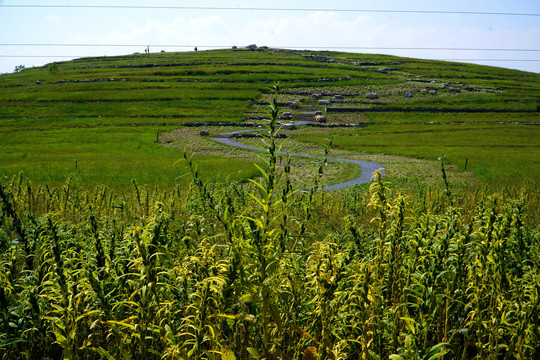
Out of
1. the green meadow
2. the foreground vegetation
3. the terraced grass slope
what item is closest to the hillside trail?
the green meadow

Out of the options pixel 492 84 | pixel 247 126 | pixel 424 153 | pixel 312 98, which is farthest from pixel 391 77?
pixel 424 153

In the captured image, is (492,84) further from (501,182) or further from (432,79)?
(501,182)

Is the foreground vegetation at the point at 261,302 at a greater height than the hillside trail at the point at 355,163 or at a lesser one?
greater

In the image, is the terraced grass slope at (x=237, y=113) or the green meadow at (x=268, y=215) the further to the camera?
the terraced grass slope at (x=237, y=113)

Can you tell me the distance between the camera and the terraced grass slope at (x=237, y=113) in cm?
3212

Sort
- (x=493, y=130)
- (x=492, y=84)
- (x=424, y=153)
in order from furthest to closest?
(x=492, y=84) < (x=493, y=130) < (x=424, y=153)

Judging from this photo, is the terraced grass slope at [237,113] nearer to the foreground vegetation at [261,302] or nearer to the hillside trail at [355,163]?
the hillside trail at [355,163]

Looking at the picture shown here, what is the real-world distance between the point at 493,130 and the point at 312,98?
36.3 m

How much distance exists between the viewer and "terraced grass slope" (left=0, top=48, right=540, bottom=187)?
105 ft

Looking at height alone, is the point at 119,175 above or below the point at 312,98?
below

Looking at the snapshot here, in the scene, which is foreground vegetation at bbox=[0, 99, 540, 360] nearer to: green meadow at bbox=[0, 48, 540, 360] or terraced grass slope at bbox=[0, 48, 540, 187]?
green meadow at bbox=[0, 48, 540, 360]

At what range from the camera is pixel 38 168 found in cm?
2923

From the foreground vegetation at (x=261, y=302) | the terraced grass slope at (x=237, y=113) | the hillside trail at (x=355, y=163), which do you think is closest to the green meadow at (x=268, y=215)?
the foreground vegetation at (x=261, y=302)

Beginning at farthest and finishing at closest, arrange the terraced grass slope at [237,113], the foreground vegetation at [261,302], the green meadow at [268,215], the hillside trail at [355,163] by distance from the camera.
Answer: the terraced grass slope at [237,113] → the hillside trail at [355,163] → the green meadow at [268,215] → the foreground vegetation at [261,302]
